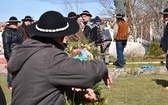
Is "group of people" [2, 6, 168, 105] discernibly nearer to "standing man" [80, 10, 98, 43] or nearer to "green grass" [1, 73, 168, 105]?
"green grass" [1, 73, 168, 105]

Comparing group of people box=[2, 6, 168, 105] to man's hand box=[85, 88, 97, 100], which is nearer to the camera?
group of people box=[2, 6, 168, 105]

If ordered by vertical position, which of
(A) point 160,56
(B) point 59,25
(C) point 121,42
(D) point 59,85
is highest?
(B) point 59,25

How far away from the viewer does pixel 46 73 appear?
9.20ft

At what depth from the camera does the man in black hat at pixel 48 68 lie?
2779 millimetres

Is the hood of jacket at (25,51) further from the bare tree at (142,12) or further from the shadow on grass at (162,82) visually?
the bare tree at (142,12)

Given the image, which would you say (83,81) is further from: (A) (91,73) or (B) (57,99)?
(B) (57,99)

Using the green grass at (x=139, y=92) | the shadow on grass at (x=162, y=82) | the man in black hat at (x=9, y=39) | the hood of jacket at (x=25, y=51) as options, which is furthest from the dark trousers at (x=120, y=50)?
the hood of jacket at (x=25, y=51)

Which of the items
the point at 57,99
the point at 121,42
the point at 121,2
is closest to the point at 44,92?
the point at 57,99

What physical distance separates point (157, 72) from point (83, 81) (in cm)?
964

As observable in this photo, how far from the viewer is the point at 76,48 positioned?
383 centimetres

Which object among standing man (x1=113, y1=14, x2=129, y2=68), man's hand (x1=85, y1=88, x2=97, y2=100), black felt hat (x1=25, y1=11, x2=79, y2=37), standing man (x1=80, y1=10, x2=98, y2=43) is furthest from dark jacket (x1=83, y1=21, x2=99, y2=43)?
black felt hat (x1=25, y1=11, x2=79, y2=37)

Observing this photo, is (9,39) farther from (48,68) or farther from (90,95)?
(48,68)

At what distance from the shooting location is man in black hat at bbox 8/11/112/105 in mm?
2779

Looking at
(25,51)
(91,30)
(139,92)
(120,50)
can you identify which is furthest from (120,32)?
(25,51)
